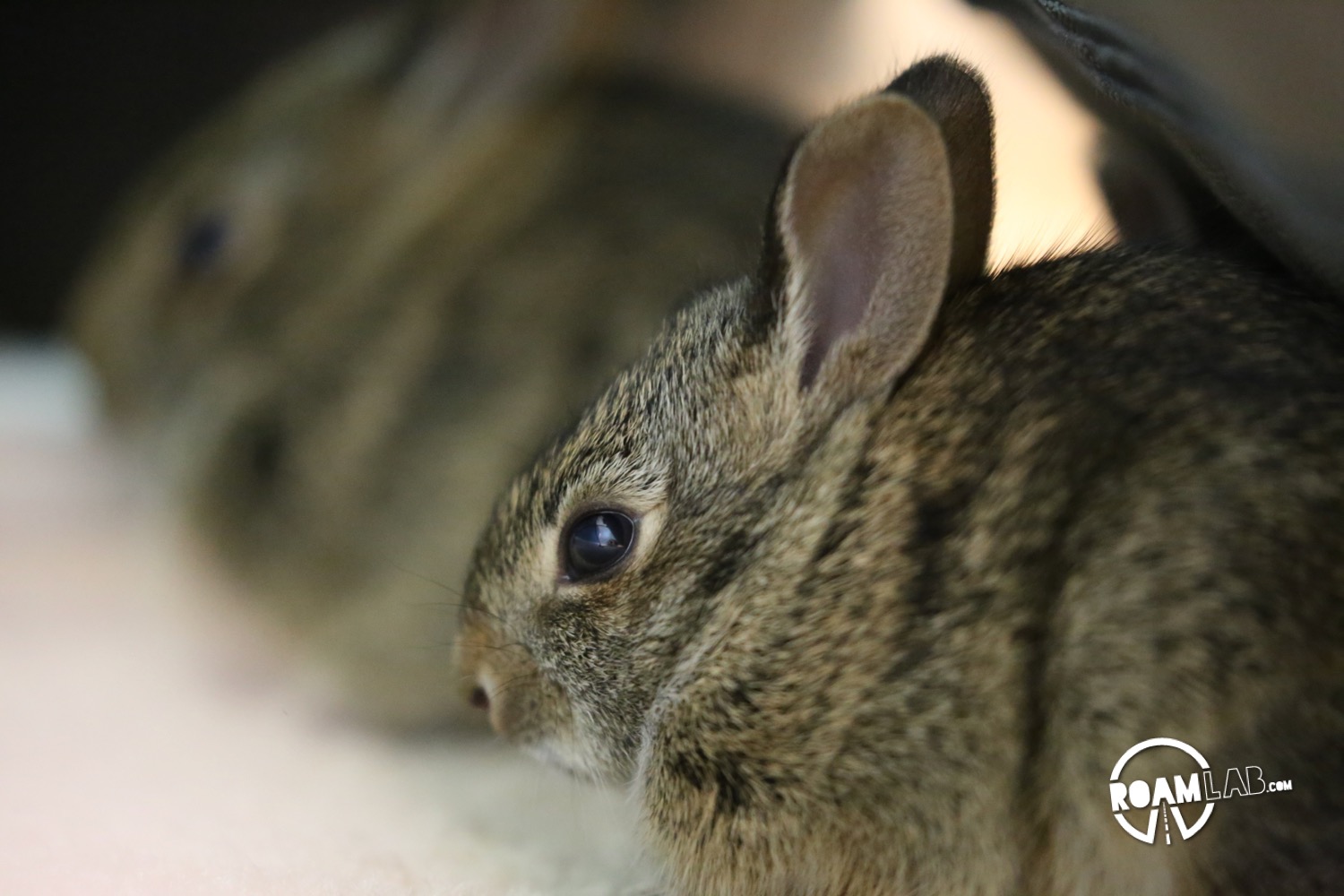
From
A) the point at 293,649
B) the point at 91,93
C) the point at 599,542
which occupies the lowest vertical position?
the point at 293,649

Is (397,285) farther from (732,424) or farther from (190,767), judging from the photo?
(732,424)

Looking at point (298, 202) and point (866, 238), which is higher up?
point (866, 238)

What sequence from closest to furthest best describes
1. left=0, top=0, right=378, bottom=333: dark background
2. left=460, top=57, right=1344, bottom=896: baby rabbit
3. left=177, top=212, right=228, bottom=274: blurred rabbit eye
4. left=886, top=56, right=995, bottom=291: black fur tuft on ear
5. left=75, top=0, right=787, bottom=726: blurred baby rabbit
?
1. left=460, top=57, right=1344, bottom=896: baby rabbit
2. left=886, top=56, right=995, bottom=291: black fur tuft on ear
3. left=75, top=0, right=787, bottom=726: blurred baby rabbit
4. left=177, top=212, right=228, bottom=274: blurred rabbit eye
5. left=0, top=0, right=378, bottom=333: dark background

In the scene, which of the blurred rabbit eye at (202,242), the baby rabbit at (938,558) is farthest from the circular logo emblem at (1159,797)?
the blurred rabbit eye at (202,242)

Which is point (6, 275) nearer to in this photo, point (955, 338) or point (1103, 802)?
point (955, 338)

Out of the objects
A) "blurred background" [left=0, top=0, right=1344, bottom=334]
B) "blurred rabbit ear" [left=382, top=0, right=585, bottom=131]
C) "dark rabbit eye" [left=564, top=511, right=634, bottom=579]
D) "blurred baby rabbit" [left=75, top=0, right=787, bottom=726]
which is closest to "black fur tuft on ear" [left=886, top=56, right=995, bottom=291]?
"dark rabbit eye" [left=564, top=511, right=634, bottom=579]

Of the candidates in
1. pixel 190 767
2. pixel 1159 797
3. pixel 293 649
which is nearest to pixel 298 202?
pixel 293 649

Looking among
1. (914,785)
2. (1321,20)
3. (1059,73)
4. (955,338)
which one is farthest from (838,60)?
(914,785)

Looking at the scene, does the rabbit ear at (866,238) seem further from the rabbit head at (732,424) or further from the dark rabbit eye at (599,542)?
the dark rabbit eye at (599,542)

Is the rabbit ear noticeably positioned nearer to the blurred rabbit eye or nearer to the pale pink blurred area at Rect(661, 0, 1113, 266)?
the pale pink blurred area at Rect(661, 0, 1113, 266)
